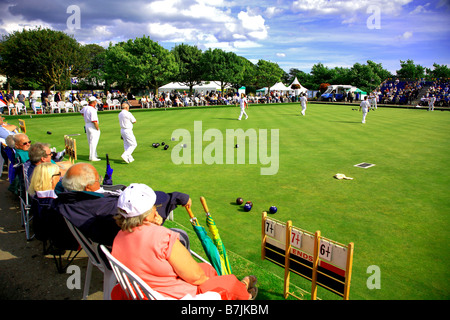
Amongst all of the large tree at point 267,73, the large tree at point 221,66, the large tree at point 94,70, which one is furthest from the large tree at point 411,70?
the large tree at point 94,70

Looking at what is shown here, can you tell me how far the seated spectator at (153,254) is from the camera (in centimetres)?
260

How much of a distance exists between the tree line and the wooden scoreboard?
49714mm

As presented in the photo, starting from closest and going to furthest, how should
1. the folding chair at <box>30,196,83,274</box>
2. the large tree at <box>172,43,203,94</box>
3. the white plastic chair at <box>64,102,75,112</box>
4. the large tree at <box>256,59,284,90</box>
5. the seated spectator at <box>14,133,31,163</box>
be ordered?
1. the folding chair at <box>30,196,83,274</box>
2. the seated spectator at <box>14,133,31,163</box>
3. the white plastic chair at <box>64,102,75,112</box>
4. the large tree at <box>172,43,203,94</box>
5. the large tree at <box>256,59,284,90</box>

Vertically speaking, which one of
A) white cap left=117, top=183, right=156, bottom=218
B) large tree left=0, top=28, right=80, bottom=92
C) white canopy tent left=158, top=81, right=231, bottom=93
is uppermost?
large tree left=0, top=28, right=80, bottom=92

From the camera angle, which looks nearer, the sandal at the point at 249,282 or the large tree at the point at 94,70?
the sandal at the point at 249,282

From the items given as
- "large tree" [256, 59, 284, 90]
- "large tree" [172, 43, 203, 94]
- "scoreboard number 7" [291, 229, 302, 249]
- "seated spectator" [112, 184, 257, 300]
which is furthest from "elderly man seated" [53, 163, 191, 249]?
"large tree" [256, 59, 284, 90]

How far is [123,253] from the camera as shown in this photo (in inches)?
105

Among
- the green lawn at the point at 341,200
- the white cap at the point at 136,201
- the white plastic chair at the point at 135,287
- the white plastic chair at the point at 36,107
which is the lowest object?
the green lawn at the point at 341,200

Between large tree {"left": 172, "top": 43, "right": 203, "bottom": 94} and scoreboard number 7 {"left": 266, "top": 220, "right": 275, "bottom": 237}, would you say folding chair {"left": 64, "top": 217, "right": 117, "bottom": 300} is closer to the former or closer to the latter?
scoreboard number 7 {"left": 266, "top": 220, "right": 275, "bottom": 237}

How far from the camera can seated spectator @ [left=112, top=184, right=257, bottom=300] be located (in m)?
2.60

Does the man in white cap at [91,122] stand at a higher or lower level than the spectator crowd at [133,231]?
higher

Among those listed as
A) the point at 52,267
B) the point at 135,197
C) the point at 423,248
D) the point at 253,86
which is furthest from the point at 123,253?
the point at 253,86

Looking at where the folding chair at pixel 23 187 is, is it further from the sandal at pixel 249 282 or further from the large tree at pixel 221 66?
the large tree at pixel 221 66

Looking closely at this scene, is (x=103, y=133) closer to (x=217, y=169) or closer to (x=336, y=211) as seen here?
(x=217, y=169)
